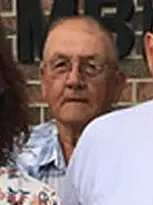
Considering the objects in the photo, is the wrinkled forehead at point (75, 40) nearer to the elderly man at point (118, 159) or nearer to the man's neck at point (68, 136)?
the man's neck at point (68, 136)

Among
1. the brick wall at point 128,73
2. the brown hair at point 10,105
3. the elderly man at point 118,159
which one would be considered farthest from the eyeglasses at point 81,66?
the elderly man at point 118,159

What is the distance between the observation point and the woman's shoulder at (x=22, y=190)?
254cm

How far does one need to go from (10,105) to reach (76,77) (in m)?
0.44

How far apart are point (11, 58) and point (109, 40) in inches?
23.2

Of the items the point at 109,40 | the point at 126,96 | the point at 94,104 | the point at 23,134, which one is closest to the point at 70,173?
the point at 23,134

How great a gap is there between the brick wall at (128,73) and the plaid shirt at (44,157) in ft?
1.77

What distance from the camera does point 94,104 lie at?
3.10 metres

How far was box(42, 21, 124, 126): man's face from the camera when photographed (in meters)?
3.07

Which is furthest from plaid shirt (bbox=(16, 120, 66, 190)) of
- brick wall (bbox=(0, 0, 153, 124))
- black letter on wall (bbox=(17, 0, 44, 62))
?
black letter on wall (bbox=(17, 0, 44, 62))

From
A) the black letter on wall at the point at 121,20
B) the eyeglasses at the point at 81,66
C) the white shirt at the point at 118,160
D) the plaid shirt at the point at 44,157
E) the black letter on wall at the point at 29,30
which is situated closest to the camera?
the white shirt at the point at 118,160

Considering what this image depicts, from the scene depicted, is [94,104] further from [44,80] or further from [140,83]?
[140,83]

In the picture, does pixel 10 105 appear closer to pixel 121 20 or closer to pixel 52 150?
pixel 52 150

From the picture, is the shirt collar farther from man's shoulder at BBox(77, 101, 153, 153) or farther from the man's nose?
man's shoulder at BBox(77, 101, 153, 153)

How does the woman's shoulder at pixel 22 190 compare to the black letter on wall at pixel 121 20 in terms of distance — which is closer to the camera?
the woman's shoulder at pixel 22 190
